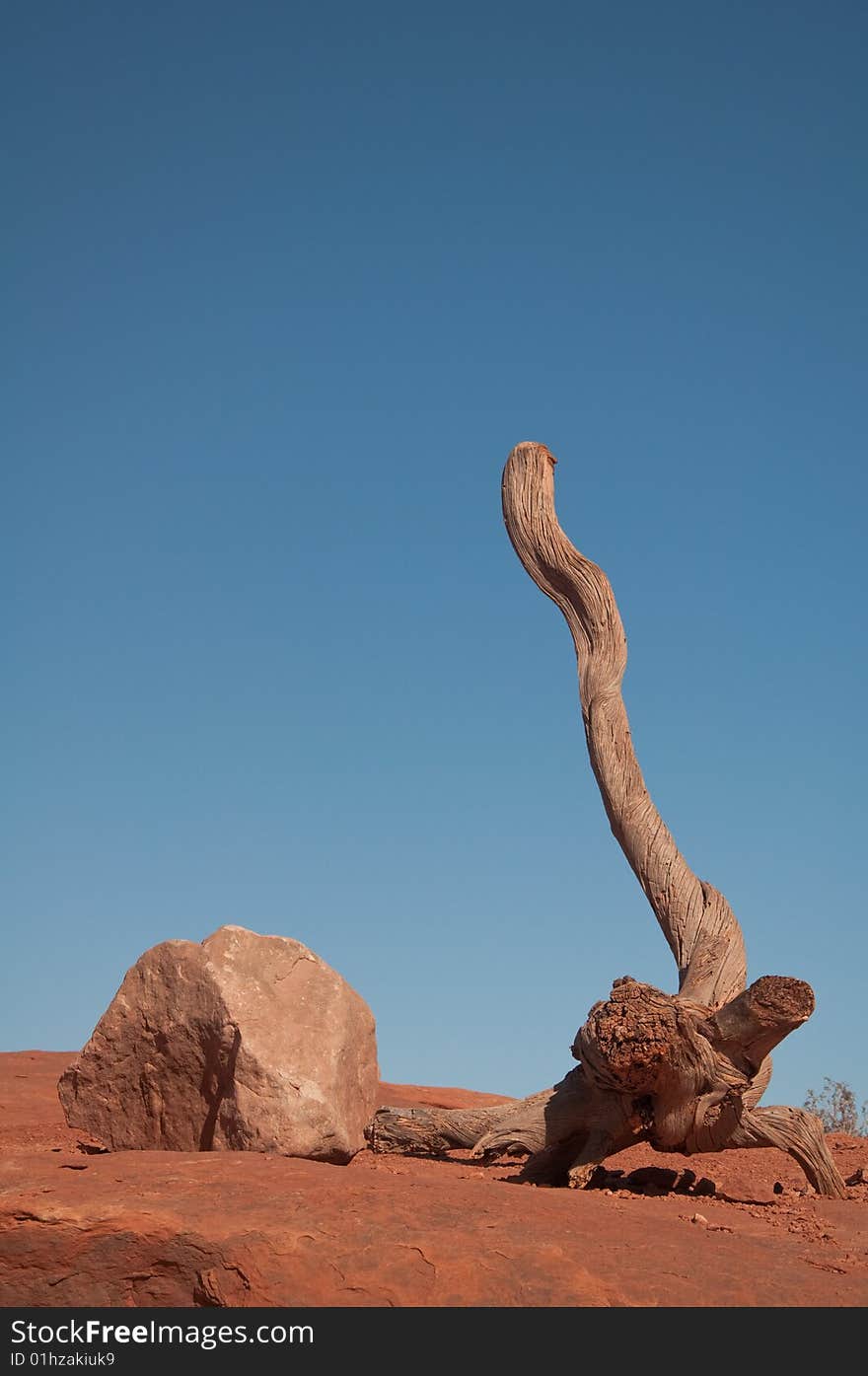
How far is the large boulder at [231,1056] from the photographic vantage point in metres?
6.21

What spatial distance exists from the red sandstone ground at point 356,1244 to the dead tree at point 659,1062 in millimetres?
1469

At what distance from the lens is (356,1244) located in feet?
14.6

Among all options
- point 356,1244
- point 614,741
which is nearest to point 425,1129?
point 614,741

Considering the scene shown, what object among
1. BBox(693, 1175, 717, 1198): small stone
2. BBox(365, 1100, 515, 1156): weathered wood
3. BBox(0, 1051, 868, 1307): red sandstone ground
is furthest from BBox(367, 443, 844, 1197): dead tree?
BBox(0, 1051, 868, 1307): red sandstone ground

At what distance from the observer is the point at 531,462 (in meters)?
10.4

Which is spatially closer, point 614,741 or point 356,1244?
point 356,1244

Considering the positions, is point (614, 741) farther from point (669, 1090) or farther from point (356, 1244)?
point (356, 1244)

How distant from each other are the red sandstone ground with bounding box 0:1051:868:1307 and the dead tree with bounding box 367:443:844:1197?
147 centimetres

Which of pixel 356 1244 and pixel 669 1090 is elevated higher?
pixel 669 1090

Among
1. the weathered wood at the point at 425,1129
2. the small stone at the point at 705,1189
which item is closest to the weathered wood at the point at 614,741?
the small stone at the point at 705,1189

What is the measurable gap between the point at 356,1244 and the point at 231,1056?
198cm

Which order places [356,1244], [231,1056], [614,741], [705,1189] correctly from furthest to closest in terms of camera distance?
[614,741]
[705,1189]
[231,1056]
[356,1244]

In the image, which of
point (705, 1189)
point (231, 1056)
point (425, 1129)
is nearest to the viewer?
point (231, 1056)

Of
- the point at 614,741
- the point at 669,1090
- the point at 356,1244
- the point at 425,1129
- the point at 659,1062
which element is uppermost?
the point at 614,741
